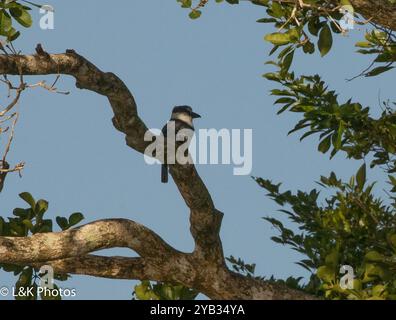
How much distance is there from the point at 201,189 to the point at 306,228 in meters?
2.08

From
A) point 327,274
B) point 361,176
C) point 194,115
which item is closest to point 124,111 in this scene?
point 327,274

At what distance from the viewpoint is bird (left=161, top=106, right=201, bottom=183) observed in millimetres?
11288

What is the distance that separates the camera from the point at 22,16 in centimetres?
972

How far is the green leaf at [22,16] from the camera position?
9711 millimetres

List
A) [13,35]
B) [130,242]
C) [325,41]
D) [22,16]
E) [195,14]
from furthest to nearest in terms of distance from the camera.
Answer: [195,14] < [130,242] < [325,41] < [13,35] < [22,16]

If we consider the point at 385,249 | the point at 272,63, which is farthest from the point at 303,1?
the point at 385,249

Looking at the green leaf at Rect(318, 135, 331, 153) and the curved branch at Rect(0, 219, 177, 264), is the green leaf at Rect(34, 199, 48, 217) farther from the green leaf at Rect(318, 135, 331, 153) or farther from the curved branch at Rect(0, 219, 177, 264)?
the green leaf at Rect(318, 135, 331, 153)

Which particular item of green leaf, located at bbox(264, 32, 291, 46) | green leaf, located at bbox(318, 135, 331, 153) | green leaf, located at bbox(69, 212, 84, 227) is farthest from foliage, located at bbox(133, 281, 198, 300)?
green leaf, located at bbox(264, 32, 291, 46)

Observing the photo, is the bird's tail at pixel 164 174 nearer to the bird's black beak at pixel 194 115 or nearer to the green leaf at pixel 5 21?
the bird's black beak at pixel 194 115

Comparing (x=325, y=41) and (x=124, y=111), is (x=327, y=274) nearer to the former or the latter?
(x=325, y=41)

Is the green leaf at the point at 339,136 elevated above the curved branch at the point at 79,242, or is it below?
above

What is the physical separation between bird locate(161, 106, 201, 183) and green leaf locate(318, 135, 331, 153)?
141cm

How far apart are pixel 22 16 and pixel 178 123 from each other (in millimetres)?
2769

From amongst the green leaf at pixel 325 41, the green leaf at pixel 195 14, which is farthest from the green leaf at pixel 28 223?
the green leaf at pixel 325 41
